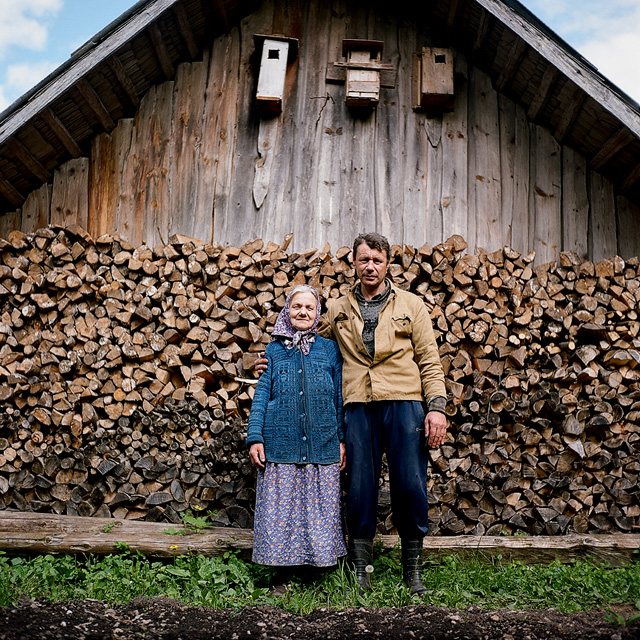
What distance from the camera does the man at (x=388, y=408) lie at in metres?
3.80

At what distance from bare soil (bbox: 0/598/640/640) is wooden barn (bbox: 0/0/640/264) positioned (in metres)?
2.89


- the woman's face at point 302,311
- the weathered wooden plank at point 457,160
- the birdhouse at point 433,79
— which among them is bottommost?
the woman's face at point 302,311

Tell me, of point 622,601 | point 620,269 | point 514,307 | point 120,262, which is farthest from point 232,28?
point 622,601

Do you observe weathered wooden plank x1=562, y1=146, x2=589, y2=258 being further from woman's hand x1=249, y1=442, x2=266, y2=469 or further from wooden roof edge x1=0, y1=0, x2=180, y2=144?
wooden roof edge x1=0, y1=0, x2=180, y2=144

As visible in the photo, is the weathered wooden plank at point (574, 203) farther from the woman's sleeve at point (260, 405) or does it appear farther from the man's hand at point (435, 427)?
the woman's sleeve at point (260, 405)

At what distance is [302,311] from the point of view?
13.5 ft

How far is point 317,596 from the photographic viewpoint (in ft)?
12.3

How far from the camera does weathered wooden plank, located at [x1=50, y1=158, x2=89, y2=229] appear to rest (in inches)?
214

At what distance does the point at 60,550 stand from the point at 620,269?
4483 mm

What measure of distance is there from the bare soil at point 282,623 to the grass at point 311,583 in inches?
6.1

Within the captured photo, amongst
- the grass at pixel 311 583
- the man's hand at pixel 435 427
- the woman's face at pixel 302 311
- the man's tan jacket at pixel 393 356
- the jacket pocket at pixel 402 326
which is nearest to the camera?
the grass at pixel 311 583

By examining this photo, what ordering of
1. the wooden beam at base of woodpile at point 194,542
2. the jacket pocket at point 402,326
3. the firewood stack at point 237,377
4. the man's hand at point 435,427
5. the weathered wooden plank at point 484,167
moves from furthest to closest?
the weathered wooden plank at point 484,167
the firewood stack at point 237,377
the wooden beam at base of woodpile at point 194,542
the jacket pocket at point 402,326
the man's hand at point 435,427

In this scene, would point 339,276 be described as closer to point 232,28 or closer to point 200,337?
point 200,337

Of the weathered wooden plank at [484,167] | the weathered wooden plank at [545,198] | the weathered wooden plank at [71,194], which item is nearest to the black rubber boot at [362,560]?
the weathered wooden plank at [484,167]
